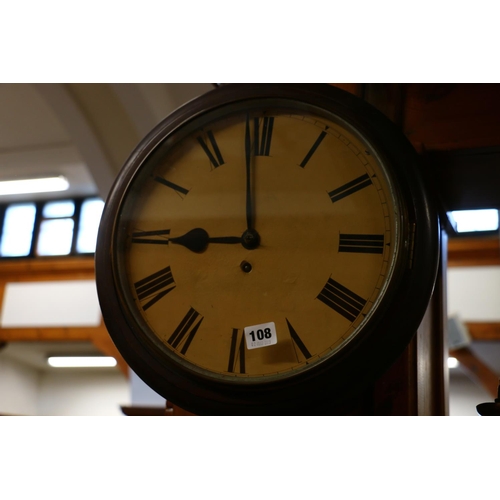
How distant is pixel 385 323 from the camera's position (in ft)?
2.23

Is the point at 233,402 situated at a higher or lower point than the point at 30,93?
lower

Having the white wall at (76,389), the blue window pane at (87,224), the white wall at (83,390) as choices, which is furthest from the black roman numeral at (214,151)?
the white wall at (83,390)

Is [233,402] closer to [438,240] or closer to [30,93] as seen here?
[438,240]

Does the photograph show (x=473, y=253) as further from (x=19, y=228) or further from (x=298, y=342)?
(x=19, y=228)

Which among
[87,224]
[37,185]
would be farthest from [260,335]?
[87,224]

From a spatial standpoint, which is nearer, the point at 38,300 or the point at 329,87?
the point at 329,87

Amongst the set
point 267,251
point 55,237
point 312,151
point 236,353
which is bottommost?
point 236,353

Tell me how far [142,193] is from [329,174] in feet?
0.77

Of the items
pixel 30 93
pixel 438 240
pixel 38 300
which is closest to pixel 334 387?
pixel 438 240

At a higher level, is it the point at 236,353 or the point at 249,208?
the point at 249,208

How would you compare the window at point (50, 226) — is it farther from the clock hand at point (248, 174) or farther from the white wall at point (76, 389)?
the clock hand at point (248, 174)

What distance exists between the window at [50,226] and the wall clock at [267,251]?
5.82 metres

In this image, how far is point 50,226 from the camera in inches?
264

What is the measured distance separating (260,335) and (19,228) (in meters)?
6.37
